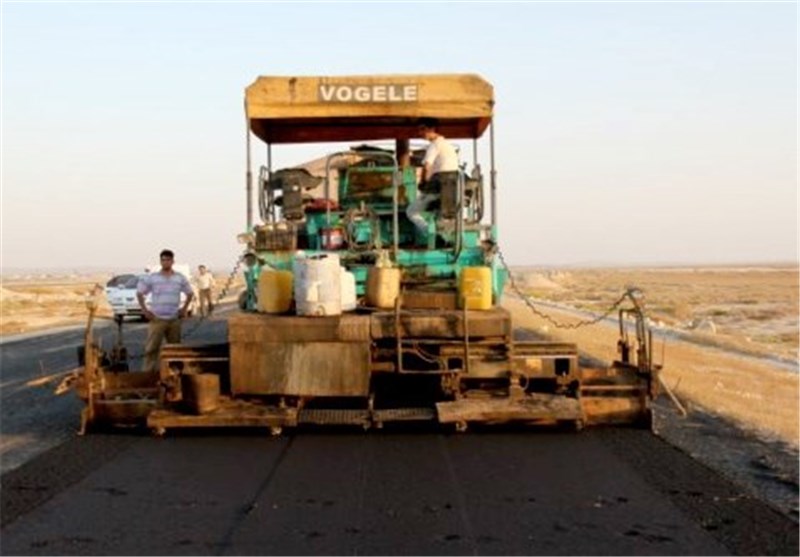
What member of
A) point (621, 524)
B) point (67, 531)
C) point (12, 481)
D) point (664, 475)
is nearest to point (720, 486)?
point (664, 475)

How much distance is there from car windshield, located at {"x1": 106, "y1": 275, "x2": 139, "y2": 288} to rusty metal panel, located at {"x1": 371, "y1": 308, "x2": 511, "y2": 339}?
22862 millimetres

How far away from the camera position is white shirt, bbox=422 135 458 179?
1022 centimetres

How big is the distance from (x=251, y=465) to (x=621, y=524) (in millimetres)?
3091

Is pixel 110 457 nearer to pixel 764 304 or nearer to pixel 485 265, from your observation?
pixel 485 265

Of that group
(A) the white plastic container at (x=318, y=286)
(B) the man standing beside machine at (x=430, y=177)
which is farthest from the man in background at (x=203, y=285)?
(A) the white plastic container at (x=318, y=286)

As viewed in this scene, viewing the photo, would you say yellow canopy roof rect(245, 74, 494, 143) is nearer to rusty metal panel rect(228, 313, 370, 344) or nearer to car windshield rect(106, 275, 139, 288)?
rusty metal panel rect(228, 313, 370, 344)

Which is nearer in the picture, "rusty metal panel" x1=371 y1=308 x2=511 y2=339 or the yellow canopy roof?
"rusty metal panel" x1=371 y1=308 x2=511 y2=339

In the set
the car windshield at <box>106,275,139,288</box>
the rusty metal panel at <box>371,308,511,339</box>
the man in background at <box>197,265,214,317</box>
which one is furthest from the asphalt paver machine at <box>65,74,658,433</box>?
the car windshield at <box>106,275,139,288</box>

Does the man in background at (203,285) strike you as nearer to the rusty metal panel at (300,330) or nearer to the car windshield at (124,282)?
the car windshield at (124,282)

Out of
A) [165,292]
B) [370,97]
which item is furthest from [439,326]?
[165,292]

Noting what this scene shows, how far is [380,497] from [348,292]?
3349mm

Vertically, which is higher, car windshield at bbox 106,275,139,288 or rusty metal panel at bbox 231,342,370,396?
car windshield at bbox 106,275,139,288

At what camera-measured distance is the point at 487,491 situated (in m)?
6.55

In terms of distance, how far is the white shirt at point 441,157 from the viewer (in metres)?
10.2
